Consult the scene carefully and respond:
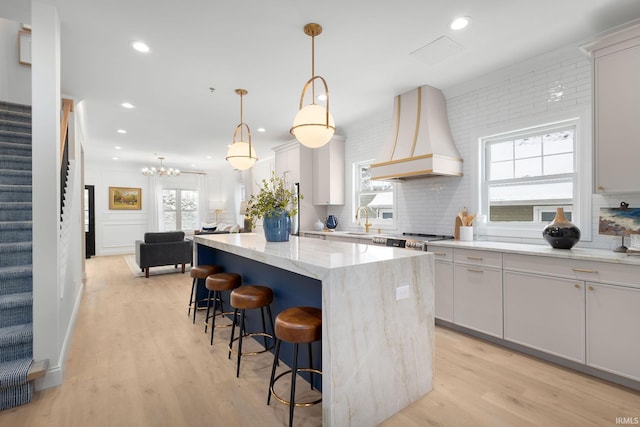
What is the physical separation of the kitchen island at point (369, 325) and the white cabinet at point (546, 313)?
3.78 ft

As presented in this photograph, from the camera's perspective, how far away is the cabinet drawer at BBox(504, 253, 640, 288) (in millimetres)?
2178

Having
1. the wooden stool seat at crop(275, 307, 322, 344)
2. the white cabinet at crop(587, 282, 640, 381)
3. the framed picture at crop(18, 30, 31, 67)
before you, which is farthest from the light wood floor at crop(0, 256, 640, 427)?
the framed picture at crop(18, 30, 31, 67)

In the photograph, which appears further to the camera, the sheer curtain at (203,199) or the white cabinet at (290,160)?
the sheer curtain at (203,199)

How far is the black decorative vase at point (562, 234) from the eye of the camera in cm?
264

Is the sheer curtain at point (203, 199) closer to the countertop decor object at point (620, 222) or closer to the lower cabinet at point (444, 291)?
the lower cabinet at point (444, 291)

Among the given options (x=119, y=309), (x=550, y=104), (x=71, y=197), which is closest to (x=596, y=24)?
(x=550, y=104)

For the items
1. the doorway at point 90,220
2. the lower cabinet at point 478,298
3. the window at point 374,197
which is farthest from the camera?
the doorway at point 90,220

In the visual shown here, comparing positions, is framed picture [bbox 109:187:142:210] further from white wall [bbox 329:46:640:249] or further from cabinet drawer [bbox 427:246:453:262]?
cabinet drawer [bbox 427:246:453:262]

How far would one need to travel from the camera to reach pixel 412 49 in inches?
117

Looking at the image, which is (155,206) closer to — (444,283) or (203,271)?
(203,271)

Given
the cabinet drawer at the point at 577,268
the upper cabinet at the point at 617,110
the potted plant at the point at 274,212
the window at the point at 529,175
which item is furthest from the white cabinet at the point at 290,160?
the upper cabinet at the point at 617,110

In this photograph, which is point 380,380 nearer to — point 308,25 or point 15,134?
point 308,25

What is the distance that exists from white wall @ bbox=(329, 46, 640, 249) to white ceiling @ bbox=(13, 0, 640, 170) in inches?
6.8

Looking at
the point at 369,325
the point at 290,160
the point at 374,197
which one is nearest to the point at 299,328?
the point at 369,325
